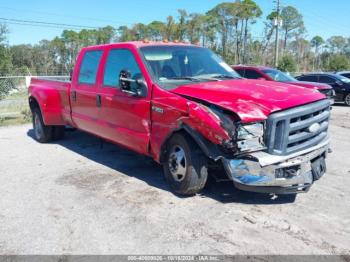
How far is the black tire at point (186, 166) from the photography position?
4.64 meters

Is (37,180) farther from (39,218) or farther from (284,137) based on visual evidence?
(284,137)

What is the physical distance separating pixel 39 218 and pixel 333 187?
3795mm

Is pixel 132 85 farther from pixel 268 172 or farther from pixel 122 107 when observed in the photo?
pixel 268 172

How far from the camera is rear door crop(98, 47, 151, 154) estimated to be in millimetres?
5383

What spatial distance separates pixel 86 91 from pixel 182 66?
6.34 feet

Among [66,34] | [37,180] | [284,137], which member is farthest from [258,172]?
[66,34]

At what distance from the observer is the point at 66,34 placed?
74000 mm

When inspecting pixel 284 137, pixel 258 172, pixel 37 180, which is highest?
pixel 284 137

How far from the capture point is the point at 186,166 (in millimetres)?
4711

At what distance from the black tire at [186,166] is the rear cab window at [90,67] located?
2.27 m

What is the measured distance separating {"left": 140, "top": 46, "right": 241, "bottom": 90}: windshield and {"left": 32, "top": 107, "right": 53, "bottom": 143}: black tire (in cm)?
377

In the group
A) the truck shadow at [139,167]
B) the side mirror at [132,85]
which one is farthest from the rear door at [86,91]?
the side mirror at [132,85]

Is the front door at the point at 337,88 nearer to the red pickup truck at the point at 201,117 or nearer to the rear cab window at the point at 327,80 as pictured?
the rear cab window at the point at 327,80

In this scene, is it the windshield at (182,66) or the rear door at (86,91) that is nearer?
the windshield at (182,66)
